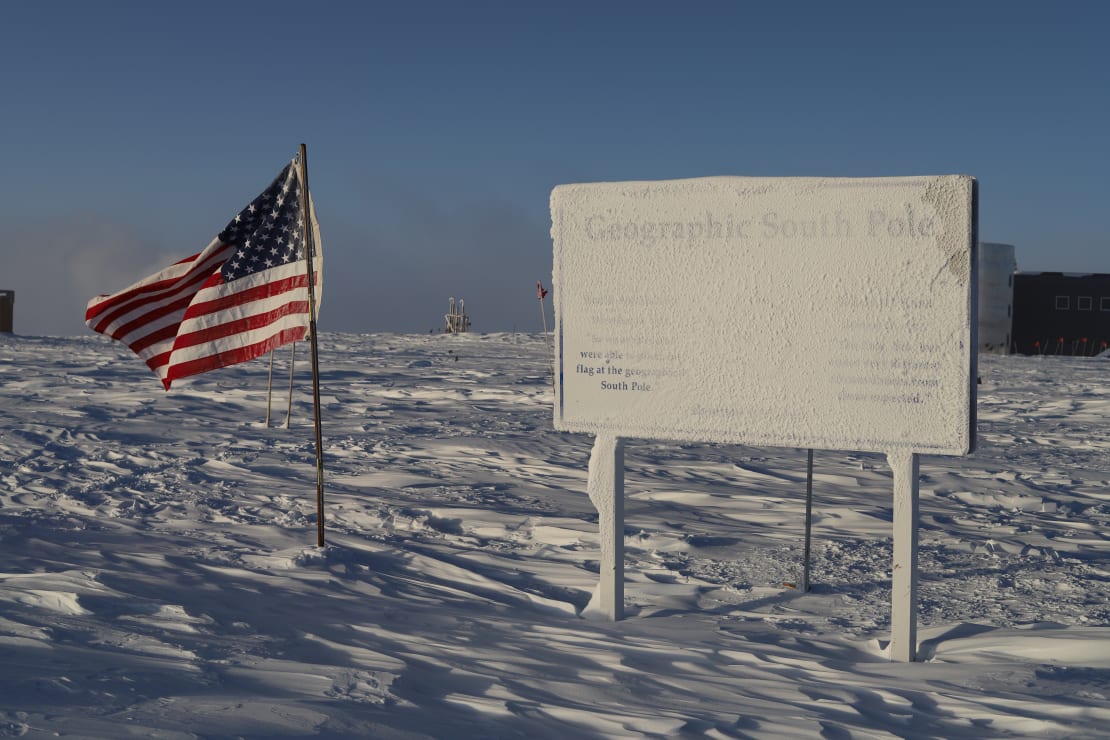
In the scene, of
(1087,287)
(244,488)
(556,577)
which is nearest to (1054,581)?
(556,577)

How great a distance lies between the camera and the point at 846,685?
438cm

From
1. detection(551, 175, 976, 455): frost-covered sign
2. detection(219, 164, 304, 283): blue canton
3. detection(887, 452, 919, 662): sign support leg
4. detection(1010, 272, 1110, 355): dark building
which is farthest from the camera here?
detection(1010, 272, 1110, 355): dark building

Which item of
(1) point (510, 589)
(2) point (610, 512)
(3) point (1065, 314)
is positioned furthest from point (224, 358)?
(3) point (1065, 314)

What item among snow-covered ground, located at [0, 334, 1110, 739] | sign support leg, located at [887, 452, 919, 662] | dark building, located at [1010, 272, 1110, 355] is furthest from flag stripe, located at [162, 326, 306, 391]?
dark building, located at [1010, 272, 1110, 355]

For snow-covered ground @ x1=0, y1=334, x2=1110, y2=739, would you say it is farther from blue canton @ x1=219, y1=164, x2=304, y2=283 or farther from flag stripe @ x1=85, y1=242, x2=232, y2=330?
blue canton @ x1=219, y1=164, x2=304, y2=283

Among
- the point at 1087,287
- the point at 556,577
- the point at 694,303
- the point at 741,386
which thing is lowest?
the point at 556,577

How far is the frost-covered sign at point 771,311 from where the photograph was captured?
473 centimetres

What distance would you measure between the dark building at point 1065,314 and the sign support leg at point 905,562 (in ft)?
107

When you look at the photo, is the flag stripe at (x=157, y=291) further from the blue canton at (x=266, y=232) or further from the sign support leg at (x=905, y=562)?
the sign support leg at (x=905, y=562)

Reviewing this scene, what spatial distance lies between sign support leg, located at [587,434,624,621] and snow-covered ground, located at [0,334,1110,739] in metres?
0.17

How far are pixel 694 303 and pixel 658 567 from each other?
90.0 inches

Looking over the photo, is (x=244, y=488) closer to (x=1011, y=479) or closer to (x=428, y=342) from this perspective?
(x=1011, y=479)

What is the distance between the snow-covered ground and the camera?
372 cm

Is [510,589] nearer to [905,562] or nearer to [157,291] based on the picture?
[905,562]
